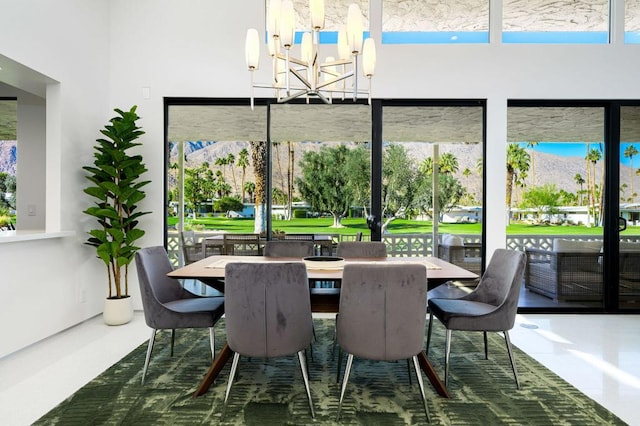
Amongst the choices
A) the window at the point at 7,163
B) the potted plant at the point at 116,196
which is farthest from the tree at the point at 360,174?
the window at the point at 7,163

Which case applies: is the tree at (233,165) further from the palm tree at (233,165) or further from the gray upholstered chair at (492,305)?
the gray upholstered chair at (492,305)

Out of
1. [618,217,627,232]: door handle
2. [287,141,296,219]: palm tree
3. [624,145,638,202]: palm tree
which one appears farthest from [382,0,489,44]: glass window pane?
[618,217,627,232]: door handle

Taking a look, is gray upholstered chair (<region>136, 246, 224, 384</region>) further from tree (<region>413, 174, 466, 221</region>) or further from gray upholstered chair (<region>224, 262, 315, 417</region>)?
tree (<region>413, 174, 466, 221</region>)

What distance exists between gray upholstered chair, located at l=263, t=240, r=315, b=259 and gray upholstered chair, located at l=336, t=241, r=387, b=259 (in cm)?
30

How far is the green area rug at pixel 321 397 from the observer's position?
1.95m

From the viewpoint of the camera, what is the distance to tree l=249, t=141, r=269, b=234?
169 inches

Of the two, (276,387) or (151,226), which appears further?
(151,226)

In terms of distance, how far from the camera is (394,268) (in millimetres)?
1887

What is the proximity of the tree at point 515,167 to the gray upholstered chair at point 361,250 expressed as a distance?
198 centimetres

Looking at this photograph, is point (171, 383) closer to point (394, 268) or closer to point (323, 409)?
point (323, 409)

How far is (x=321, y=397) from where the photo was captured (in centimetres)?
219

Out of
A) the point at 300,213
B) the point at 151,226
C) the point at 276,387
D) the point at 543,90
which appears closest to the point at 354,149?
the point at 300,213

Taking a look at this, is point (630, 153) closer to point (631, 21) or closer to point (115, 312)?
point (631, 21)

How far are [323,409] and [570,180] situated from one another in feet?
13.1
